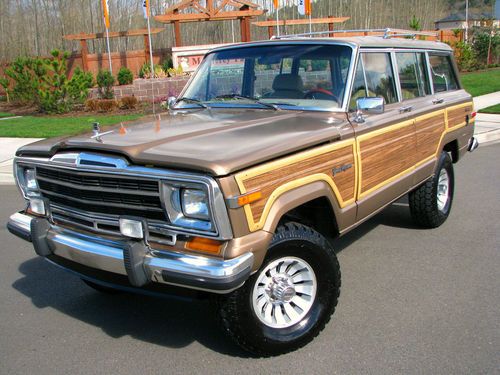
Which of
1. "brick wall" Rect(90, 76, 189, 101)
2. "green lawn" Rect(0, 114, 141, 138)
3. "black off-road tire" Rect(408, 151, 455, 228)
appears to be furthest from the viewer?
"brick wall" Rect(90, 76, 189, 101)

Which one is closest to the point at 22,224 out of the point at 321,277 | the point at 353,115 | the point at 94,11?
the point at 321,277

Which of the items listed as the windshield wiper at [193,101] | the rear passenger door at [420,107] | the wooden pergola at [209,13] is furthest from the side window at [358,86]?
the wooden pergola at [209,13]

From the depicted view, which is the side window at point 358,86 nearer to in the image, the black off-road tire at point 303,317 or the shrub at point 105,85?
the black off-road tire at point 303,317

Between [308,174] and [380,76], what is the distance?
1.68 m

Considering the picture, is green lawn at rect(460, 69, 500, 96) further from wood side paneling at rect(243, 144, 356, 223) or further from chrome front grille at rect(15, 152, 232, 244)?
chrome front grille at rect(15, 152, 232, 244)

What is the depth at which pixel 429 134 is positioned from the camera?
200 inches

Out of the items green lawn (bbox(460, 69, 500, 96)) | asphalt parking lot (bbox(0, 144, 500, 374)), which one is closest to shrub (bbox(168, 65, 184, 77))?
green lawn (bbox(460, 69, 500, 96))

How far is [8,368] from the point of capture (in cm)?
327

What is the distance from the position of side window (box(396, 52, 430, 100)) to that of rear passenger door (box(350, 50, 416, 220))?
6.9 inches

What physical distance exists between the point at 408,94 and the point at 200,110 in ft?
6.57

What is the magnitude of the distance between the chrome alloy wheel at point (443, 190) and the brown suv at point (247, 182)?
0.96 m

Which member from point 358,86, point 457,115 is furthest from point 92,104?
point 358,86

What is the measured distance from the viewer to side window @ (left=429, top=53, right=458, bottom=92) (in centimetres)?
553

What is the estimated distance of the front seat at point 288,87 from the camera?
14.0 feet
